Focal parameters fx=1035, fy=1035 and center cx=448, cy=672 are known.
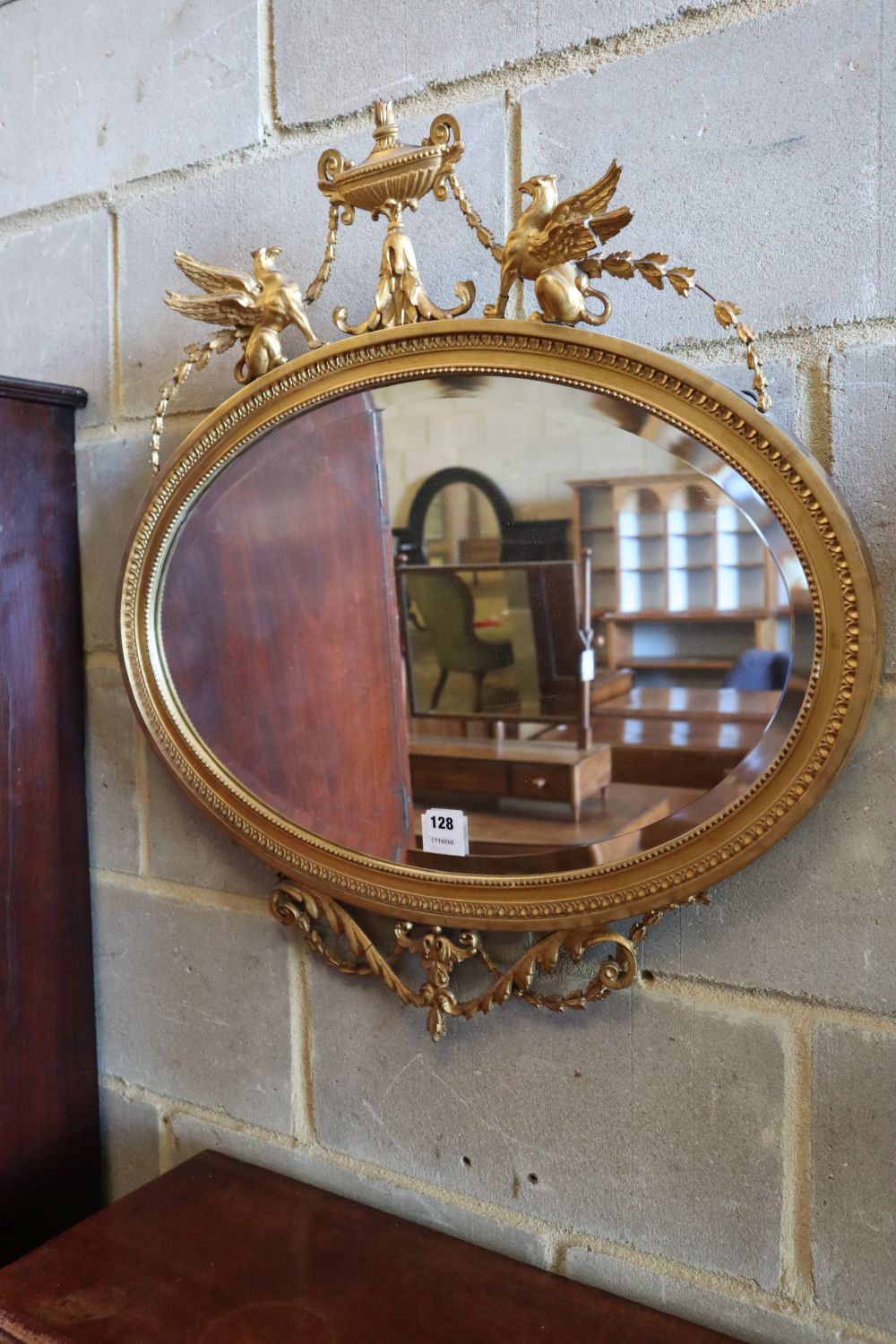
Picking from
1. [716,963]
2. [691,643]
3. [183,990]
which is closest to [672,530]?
[691,643]

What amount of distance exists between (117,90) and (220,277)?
41cm

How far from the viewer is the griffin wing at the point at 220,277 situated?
102cm

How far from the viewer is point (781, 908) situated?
2.99 ft

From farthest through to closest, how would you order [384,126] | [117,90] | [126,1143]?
1. [126,1143]
2. [117,90]
3. [384,126]

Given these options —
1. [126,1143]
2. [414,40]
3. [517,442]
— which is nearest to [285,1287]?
[126,1143]

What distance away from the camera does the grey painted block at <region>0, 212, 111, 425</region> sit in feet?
4.17

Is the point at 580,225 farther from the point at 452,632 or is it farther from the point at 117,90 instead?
the point at 117,90

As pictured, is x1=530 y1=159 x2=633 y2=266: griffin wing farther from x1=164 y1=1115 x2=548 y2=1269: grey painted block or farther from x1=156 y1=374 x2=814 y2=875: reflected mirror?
x1=164 y1=1115 x2=548 y2=1269: grey painted block

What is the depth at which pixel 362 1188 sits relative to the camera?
1152 millimetres

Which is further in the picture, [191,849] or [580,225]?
[191,849]

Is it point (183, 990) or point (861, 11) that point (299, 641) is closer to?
point (183, 990)

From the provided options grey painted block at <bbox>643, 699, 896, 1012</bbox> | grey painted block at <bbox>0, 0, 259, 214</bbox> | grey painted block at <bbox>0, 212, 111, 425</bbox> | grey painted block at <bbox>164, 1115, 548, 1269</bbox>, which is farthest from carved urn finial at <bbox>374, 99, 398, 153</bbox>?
grey painted block at <bbox>164, 1115, 548, 1269</bbox>

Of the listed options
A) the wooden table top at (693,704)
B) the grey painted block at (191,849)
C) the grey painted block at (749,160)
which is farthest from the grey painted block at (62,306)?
the wooden table top at (693,704)

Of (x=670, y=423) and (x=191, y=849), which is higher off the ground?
(x=670, y=423)
